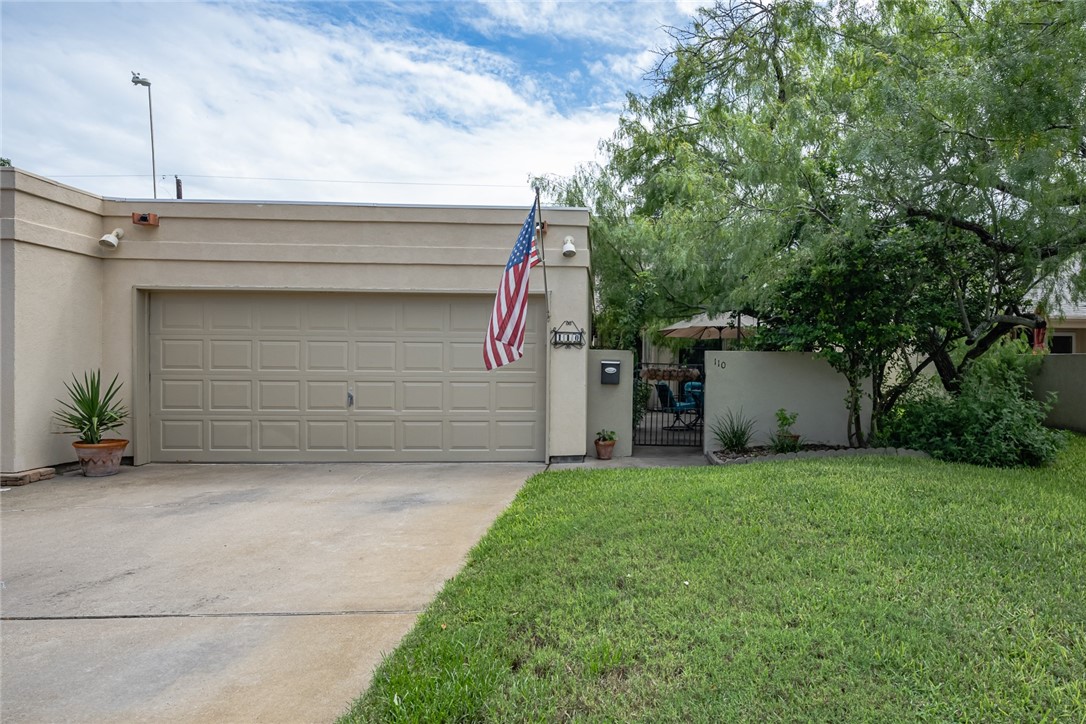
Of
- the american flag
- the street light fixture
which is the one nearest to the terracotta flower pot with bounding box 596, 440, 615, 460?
the american flag

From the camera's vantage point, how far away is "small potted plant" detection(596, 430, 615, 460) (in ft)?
29.4

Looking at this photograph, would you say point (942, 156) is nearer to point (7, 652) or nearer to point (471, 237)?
point (471, 237)

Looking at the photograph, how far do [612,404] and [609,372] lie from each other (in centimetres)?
48

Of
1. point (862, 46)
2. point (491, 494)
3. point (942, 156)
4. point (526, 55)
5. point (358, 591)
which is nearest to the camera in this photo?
point (358, 591)

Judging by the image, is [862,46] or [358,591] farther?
[862,46]

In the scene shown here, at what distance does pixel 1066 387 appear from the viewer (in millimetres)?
10609

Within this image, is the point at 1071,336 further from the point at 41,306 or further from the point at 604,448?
the point at 41,306

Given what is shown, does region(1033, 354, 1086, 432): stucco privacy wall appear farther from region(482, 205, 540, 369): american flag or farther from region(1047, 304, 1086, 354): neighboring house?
region(482, 205, 540, 369): american flag

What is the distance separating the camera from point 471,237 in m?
8.87

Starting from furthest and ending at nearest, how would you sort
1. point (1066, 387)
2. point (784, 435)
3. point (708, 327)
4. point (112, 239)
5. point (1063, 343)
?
point (1063, 343) → point (708, 327) → point (1066, 387) → point (784, 435) → point (112, 239)

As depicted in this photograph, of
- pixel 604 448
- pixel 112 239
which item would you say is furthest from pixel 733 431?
pixel 112 239

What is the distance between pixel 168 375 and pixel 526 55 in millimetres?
Result: 7383

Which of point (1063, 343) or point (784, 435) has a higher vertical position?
point (1063, 343)

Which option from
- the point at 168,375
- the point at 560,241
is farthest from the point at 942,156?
the point at 168,375
